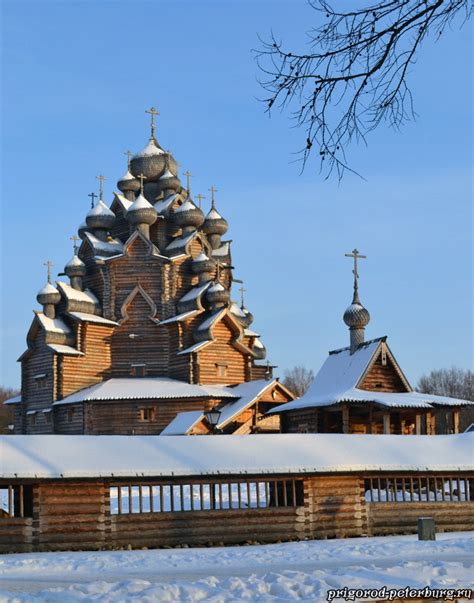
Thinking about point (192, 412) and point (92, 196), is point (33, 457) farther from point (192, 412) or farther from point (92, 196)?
point (92, 196)

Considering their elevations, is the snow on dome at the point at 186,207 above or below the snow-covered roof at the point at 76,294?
above

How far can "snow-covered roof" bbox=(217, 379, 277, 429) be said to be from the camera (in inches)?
1678

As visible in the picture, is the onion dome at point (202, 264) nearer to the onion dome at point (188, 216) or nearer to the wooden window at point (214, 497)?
the onion dome at point (188, 216)

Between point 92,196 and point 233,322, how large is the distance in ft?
41.3

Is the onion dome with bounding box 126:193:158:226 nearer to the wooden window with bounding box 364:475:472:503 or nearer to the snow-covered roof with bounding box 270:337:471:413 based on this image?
the snow-covered roof with bounding box 270:337:471:413

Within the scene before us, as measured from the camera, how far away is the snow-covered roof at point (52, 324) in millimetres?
46281

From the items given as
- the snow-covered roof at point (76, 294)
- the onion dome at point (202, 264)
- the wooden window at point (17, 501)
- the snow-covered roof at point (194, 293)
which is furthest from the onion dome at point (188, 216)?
the wooden window at point (17, 501)

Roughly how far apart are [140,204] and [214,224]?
6173mm

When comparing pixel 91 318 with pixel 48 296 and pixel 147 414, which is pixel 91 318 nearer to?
pixel 48 296

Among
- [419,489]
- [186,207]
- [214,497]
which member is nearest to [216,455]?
[214,497]

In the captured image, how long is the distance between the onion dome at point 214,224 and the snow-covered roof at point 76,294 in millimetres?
9006

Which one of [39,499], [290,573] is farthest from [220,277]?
A: [290,573]

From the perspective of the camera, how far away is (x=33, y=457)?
21719 mm

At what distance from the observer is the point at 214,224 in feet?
178
